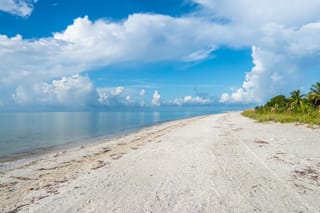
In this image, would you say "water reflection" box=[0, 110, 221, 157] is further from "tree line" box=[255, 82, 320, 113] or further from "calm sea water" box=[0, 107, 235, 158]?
"tree line" box=[255, 82, 320, 113]

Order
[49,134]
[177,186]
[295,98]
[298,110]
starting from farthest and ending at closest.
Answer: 1. [295,98]
2. [298,110]
3. [49,134]
4. [177,186]

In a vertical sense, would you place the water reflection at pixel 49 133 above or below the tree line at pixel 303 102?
below

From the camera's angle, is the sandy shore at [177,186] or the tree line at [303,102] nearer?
the sandy shore at [177,186]

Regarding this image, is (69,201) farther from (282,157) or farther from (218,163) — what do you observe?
(282,157)

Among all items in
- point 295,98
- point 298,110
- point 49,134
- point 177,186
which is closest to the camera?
point 177,186

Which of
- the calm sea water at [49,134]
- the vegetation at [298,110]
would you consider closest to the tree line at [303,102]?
the vegetation at [298,110]

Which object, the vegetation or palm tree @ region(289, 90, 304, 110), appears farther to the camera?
palm tree @ region(289, 90, 304, 110)

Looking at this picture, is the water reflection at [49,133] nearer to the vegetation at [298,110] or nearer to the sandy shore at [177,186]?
the sandy shore at [177,186]

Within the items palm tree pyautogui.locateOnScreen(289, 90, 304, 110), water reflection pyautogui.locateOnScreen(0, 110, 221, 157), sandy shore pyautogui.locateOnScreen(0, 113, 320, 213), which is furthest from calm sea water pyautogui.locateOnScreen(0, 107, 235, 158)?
palm tree pyautogui.locateOnScreen(289, 90, 304, 110)

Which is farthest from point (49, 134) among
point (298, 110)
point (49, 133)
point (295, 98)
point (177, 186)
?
point (295, 98)

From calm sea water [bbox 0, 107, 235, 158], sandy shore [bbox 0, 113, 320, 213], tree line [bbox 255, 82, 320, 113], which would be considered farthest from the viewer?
tree line [bbox 255, 82, 320, 113]

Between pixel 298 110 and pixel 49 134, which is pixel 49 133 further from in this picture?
pixel 298 110

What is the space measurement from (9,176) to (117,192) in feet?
16.7

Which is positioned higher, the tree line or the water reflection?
the tree line
